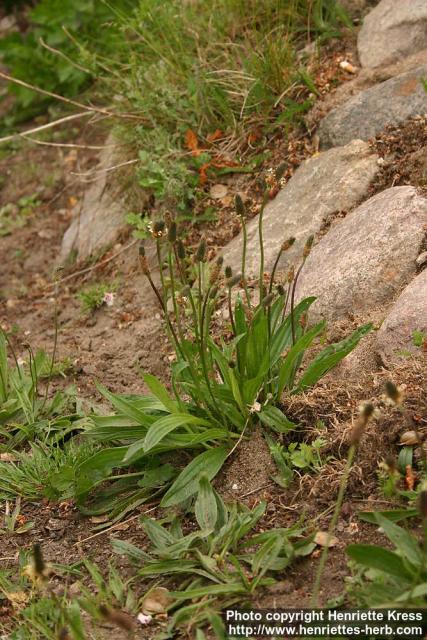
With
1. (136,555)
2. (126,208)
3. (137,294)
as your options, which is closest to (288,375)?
(136,555)

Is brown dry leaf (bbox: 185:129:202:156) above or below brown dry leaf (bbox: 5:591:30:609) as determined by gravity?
above

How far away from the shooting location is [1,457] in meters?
3.45

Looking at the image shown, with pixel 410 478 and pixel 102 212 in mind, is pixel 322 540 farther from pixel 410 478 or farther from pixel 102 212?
pixel 102 212

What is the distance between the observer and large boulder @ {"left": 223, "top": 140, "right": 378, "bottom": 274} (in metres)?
4.09

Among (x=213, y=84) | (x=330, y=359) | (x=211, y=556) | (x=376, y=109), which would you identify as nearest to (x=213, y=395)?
(x=330, y=359)

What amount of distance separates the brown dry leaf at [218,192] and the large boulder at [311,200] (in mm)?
352

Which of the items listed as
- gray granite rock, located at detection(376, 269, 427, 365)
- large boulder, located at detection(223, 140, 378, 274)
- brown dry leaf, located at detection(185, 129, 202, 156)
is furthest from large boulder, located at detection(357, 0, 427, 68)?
gray granite rock, located at detection(376, 269, 427, 365)

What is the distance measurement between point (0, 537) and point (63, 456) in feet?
1.29

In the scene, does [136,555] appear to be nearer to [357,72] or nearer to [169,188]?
[169,188]

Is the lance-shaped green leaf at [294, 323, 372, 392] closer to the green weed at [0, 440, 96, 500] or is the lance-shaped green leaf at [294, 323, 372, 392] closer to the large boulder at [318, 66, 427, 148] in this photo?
the green weed at [0, 440, 96, 500]

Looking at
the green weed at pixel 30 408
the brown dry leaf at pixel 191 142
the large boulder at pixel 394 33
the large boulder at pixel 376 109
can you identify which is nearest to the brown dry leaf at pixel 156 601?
the green weed at pixel 30 408

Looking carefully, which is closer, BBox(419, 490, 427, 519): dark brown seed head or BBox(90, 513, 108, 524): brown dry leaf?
BBox(419, 490, 427, 519): dark brown seed head

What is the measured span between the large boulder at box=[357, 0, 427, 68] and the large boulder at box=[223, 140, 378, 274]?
27.4 inches

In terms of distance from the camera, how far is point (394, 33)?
4.60m
